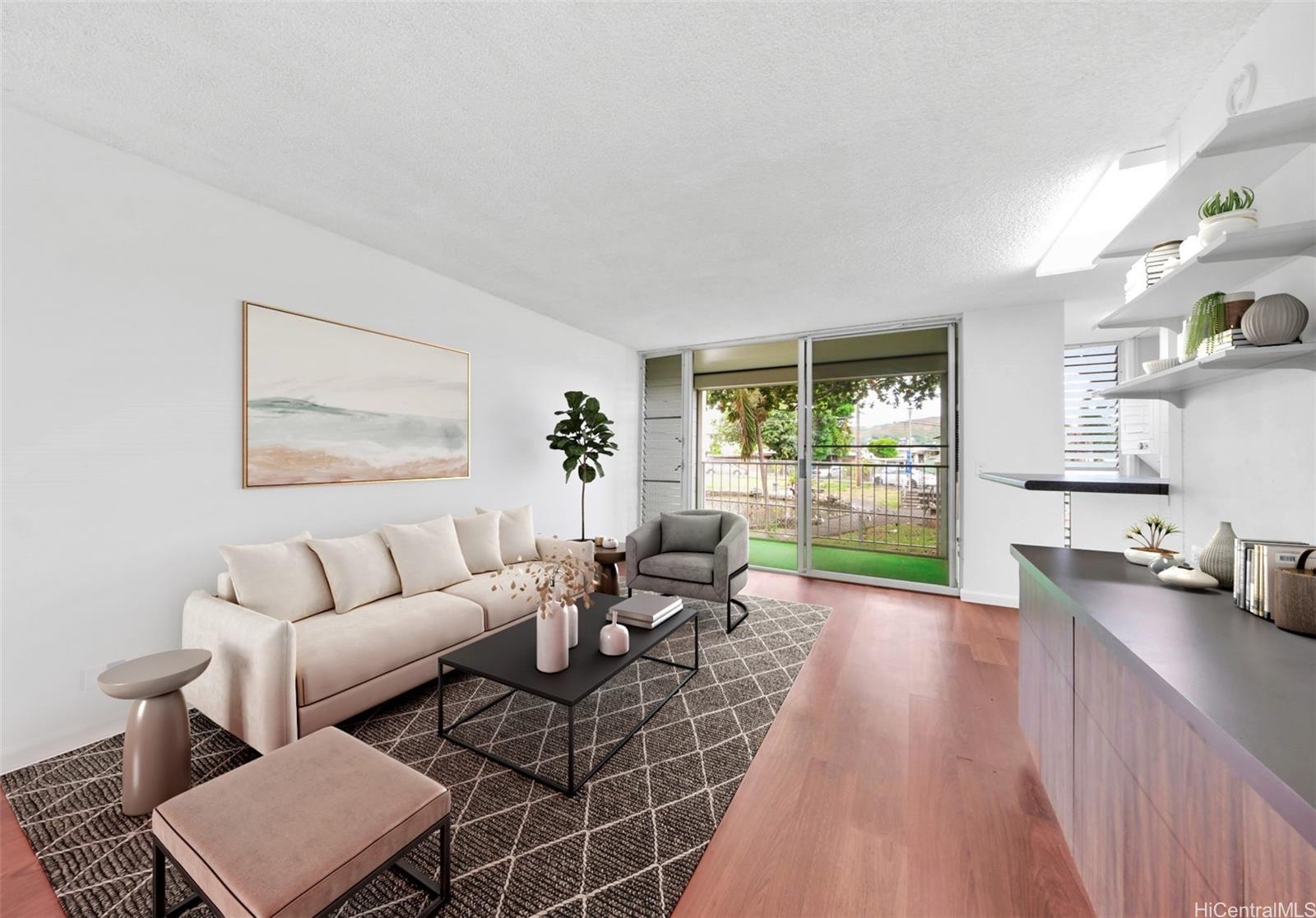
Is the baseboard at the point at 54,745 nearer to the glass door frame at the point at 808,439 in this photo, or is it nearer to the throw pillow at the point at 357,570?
the throw pillow at the point at 357,570

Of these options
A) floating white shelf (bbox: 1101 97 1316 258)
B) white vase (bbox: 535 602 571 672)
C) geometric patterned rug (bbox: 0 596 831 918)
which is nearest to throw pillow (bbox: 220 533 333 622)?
geometric patterned rug (bbox: 0 596 831 918)

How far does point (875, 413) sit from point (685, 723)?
3732 millimetres

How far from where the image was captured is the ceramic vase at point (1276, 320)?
1124 millimetres

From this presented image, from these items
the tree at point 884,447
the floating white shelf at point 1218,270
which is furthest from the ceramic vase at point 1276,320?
the tree at point 884,447

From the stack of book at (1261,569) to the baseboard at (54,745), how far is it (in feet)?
13.5

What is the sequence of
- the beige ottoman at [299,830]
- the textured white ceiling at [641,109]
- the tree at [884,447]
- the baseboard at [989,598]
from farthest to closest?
the tree at [884,447], the baseboard at [989,598], the textured white ceiling at [641,109], the beige ottoman at [299,830]

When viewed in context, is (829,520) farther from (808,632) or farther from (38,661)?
(38,661)

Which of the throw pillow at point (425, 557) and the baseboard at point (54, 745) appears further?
the throw pillow at point (425, 557)

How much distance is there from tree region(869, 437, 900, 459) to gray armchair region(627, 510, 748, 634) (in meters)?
1.88

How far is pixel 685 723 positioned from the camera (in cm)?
235

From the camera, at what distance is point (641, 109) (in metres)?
1.87

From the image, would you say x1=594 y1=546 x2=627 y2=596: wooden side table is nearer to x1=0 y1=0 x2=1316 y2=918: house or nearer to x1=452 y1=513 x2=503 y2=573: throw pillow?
x1=0 y1=0 x2=1316 y2=918: house

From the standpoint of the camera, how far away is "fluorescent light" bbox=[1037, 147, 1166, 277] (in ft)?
6.91
